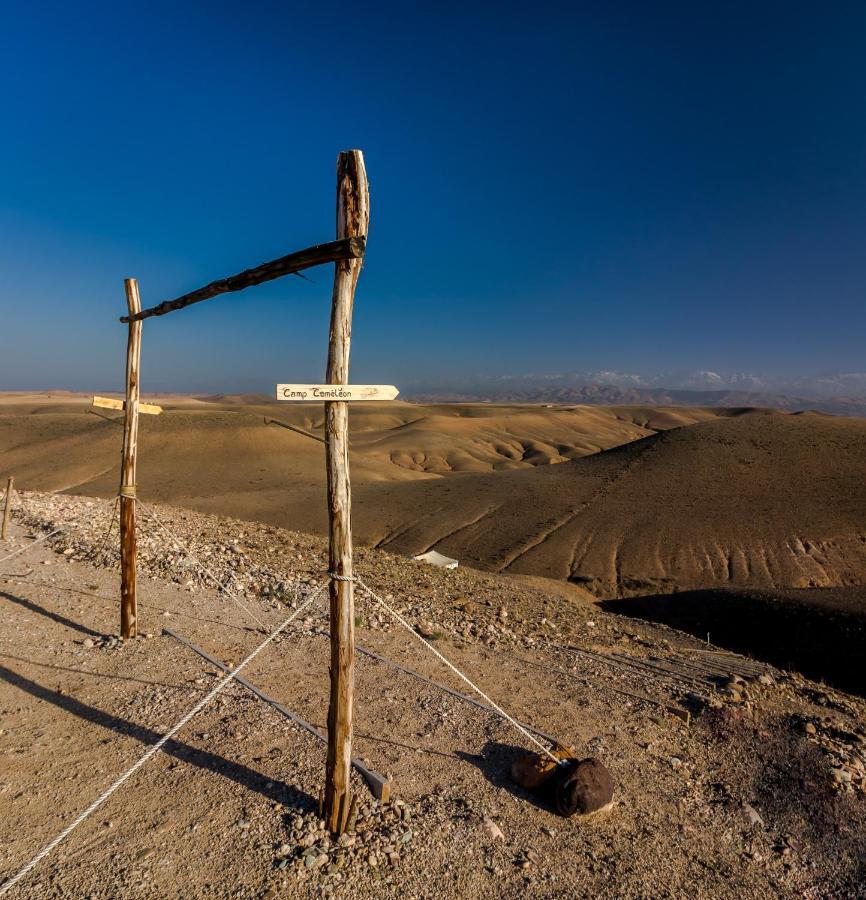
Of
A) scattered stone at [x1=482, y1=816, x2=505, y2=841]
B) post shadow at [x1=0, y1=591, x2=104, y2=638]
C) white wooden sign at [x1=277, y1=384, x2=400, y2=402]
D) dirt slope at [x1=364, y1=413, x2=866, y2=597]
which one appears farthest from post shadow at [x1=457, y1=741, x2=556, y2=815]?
dirt slope at [x1=364, y1=413, x2=866, y2=597]

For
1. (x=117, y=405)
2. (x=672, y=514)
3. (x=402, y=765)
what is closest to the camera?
(x=402, y=765)

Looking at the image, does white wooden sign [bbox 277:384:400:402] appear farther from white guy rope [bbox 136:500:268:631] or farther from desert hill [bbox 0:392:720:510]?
desert hill [bbox 0:392:720:510]

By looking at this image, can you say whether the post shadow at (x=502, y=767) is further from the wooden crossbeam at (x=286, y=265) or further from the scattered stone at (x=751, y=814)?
the wooden crossbeam at (x=286, y=265)

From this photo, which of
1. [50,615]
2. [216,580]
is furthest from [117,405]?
[216,580]

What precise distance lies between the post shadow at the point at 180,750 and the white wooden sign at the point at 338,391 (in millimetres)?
3051

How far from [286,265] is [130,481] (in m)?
4.50

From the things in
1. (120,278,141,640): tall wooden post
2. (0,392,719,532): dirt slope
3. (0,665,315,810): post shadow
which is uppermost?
(120,278,141,640): tall wooden post

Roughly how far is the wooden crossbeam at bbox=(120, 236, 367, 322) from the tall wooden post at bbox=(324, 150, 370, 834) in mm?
108

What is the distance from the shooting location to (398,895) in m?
3.81

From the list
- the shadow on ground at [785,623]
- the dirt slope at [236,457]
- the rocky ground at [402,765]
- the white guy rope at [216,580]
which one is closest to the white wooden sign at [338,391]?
the rocky ground at [402,765]

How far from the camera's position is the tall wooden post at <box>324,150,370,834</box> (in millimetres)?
4102

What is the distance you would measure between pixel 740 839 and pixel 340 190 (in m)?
5.70

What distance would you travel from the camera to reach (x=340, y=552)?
4.22 metres

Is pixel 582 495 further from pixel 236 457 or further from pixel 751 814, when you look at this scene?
pixel 236 457
